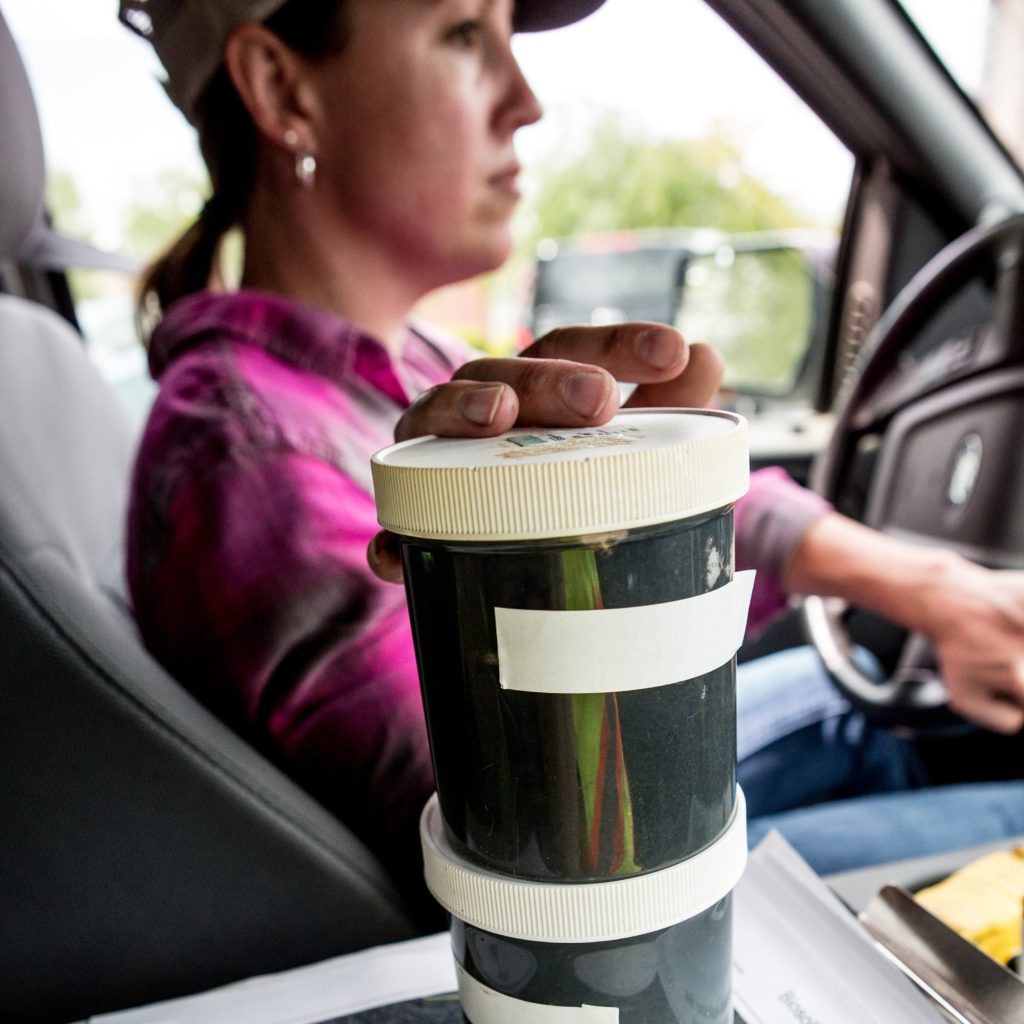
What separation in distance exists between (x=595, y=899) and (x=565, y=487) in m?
0.19

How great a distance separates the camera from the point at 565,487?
38 centimetres

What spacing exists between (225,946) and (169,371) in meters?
0.49

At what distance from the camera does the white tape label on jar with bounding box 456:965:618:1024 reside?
451 mm

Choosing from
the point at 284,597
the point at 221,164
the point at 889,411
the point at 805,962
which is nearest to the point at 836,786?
the point at 889,411

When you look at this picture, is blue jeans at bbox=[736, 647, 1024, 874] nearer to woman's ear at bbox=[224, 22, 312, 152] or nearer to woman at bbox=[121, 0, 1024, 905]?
woman at bbox=[121, 0, 1024, 905]

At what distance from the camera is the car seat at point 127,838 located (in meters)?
0.61

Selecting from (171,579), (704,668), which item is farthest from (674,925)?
(171,579)

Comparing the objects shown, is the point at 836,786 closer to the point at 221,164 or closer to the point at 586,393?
the point at 586,393

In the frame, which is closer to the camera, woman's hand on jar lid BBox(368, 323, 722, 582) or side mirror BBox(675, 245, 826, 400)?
woman's hand on jar lid BBox(368, 323, 722, 582)

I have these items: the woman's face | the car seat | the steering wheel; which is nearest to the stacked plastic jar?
the car seat

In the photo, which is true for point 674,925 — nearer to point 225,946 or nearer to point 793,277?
point 225,946

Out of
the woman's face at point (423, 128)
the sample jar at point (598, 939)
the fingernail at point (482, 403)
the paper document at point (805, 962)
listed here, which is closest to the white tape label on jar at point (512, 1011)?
the sample jar at point (598, 939)

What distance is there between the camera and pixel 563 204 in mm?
2064

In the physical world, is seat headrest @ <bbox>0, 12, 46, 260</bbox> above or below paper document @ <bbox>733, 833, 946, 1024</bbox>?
above
